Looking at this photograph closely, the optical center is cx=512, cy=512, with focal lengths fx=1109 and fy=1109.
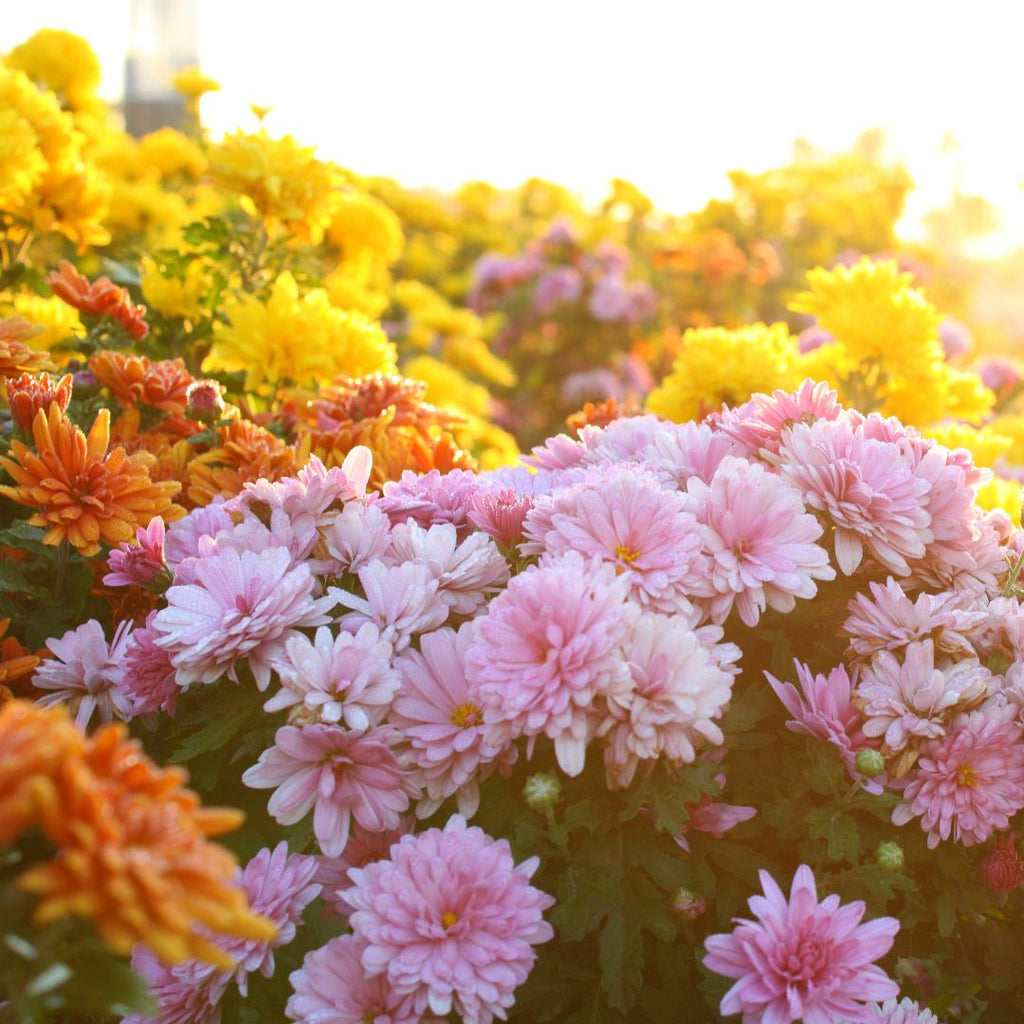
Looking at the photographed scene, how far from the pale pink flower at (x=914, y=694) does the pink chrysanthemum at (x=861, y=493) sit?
0.13 meters

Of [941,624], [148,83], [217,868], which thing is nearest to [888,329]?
[941,624]

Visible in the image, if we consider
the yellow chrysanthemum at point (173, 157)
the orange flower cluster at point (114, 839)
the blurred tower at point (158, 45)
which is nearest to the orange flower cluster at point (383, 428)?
the orange flower cluster at point (114, 839)

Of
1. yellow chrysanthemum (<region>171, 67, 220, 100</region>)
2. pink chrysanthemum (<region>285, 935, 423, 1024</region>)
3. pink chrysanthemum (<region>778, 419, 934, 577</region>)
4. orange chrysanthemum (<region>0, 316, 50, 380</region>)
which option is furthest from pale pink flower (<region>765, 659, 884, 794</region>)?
yellow chrysanthemum (<region>171, 67, 220, 100</region>)

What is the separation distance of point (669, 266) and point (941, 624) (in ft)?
20.6

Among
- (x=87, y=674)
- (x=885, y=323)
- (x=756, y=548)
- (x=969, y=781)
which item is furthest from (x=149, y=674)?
(x=885, y=323)

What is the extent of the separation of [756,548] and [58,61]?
408 centimetres

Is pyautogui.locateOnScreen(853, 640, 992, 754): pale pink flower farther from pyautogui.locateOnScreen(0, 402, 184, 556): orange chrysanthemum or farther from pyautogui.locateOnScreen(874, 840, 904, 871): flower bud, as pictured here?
pyautogui.locateOnScreen(0, 402, 184, 556): orange chrysanthemum

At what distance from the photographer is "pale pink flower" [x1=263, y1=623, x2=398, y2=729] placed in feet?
4.42

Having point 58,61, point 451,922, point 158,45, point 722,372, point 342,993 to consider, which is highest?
point 58,61

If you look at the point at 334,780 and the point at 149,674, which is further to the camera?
the point at 149,674

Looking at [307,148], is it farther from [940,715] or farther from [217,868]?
[217,868]

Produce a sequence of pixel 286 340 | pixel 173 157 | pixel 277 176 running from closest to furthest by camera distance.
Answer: pixel 286 340
pixel 277 176
pixel 173 157

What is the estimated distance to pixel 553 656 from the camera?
4.12ft

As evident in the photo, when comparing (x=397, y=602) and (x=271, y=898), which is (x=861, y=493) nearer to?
(x=397, y=602)
